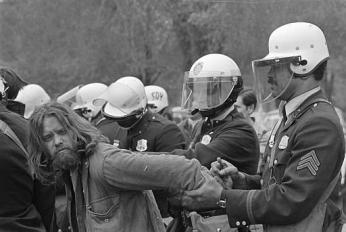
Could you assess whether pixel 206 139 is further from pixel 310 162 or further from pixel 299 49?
pixel 310 162

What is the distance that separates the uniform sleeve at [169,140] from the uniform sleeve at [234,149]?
61.7 inches

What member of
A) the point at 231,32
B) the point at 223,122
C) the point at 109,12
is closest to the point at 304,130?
the point at 223,122

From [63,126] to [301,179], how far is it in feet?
4.88

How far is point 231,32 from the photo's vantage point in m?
17.0

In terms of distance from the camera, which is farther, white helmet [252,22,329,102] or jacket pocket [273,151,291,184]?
white helmet [252,22,329,102]

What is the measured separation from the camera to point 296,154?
4.15 metres

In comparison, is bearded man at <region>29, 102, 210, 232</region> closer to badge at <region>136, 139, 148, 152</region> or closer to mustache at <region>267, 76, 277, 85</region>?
mustache at <region>267, 76, 277, 85</region>

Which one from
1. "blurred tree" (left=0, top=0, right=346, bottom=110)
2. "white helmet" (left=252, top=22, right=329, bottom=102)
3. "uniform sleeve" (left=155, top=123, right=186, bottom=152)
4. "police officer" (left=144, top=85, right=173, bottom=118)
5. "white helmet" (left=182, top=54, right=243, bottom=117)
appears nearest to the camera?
"white helmet" (left=252, top=22, right=329, bottom=102)

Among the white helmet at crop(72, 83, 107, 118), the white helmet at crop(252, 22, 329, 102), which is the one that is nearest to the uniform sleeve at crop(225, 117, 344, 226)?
the white helmet at crop(252, 22, 329, 102)

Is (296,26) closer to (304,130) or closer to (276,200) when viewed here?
(304,130)

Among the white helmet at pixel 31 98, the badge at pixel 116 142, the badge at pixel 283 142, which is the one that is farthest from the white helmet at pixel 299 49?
the white helmet at pixel 31 98

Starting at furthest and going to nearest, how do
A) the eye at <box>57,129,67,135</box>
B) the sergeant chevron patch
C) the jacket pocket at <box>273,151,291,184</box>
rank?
the eye at <box>57,129,67,135</box>, the jacket pocket at <box>273,151,291,184</box>, the sergeant chevron patch

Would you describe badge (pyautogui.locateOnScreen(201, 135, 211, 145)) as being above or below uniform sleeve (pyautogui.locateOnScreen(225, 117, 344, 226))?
below

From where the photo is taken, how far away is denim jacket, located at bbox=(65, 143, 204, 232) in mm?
4355
